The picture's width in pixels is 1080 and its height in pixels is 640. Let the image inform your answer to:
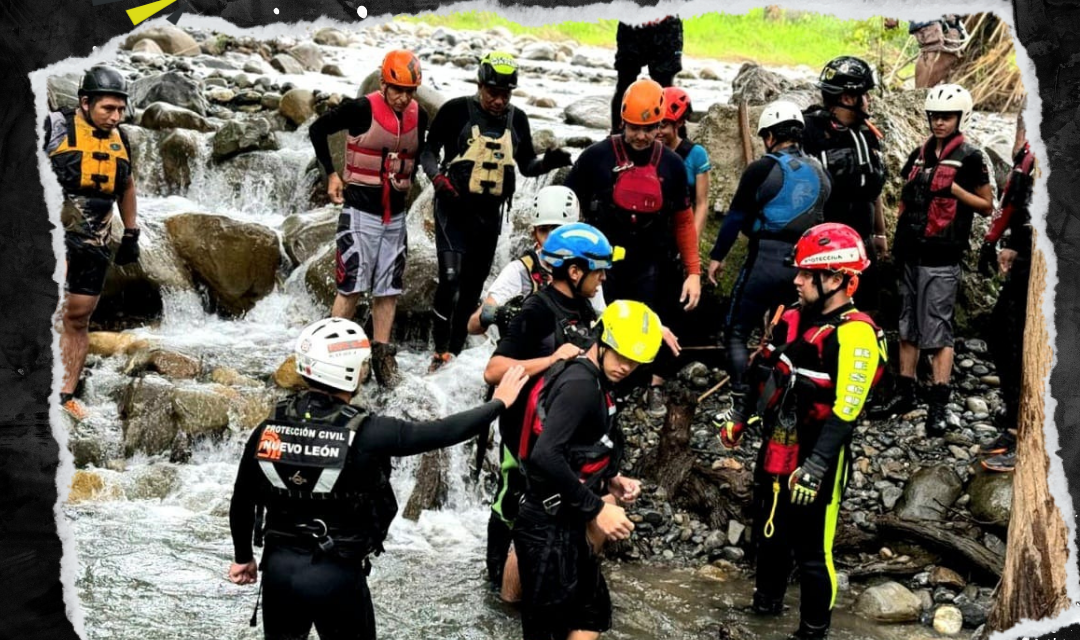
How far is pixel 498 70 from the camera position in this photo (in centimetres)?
766

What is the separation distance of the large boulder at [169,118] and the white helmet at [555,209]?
8.41m

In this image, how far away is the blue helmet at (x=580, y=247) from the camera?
210 inches

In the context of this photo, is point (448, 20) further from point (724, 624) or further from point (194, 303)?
point (724, 624)

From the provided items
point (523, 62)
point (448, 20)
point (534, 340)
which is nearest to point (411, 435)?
point (534, 340)

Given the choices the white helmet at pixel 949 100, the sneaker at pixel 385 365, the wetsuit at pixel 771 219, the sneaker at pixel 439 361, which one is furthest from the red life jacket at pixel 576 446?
the white helmet at pixel 949 100

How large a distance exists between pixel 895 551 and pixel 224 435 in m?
5.02

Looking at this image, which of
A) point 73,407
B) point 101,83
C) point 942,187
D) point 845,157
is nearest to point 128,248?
point 101,83

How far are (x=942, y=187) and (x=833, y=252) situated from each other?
2.52 m

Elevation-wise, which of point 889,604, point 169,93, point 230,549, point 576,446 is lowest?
point 230,549

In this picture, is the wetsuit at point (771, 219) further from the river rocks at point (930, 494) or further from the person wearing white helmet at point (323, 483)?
the person wearing white helmet at point (323, 483)

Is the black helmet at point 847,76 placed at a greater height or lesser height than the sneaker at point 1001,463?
greater

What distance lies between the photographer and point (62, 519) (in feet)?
10.9

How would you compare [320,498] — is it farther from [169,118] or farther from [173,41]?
[173,41]

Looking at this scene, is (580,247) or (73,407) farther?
(73,407)
